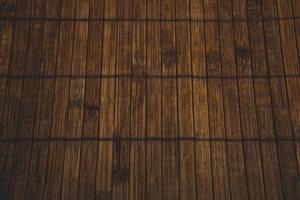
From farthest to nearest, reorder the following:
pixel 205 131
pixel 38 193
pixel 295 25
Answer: pixel 295 25 → pixel 205 131 → pixel 38 193

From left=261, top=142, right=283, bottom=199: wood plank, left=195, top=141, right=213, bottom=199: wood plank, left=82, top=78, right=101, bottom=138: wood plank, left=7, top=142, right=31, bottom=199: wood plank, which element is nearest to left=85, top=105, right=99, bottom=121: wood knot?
left=82, top=78, right=101, bottom=138: wood plank

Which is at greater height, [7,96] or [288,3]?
[288,3]

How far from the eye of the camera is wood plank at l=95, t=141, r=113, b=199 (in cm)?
213

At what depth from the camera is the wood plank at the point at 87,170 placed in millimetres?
2127

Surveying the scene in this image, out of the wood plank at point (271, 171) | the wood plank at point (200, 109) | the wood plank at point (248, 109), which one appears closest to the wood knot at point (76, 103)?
the wood plank at point (200, 109)

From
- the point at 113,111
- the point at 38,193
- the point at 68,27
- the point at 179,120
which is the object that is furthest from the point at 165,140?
the point at 68,27

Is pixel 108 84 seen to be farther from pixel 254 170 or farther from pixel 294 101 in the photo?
pixel 294 101

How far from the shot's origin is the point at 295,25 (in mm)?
2451

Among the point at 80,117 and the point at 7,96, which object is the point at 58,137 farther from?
the point at 7,96

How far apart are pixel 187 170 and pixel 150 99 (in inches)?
17.1

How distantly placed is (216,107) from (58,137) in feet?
2.79

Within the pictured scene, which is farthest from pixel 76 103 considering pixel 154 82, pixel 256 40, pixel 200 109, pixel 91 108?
pixel 256 40

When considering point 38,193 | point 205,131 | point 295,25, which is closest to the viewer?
point 38,193

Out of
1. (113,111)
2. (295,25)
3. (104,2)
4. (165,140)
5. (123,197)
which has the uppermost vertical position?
(104,2)
